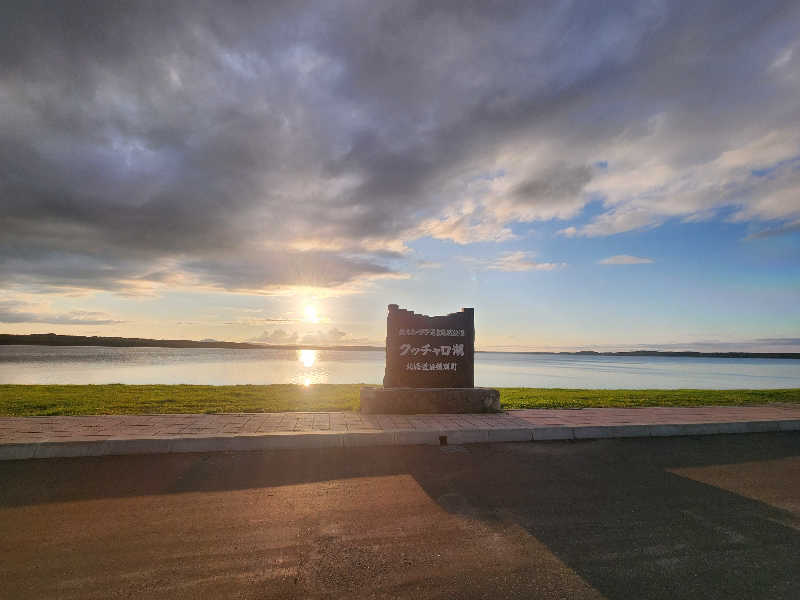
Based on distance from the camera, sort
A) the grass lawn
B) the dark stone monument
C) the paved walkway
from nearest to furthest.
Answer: the paved walkway → the grass lawn → the dark stone monument

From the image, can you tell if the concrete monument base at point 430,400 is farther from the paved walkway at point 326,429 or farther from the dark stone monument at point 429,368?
the paved walkway at point 326,429

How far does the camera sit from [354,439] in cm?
691

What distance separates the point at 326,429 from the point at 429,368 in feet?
11.3

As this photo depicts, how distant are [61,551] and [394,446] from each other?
4.41m

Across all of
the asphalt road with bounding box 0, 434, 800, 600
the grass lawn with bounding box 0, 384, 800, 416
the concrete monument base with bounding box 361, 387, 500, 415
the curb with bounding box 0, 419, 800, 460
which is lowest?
the asphalt road with bounding box 0, 434, 800, 600

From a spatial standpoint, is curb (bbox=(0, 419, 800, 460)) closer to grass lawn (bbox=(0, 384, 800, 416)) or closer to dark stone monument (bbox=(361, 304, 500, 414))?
dark stone monument (bbox=(361, 304, 500, 414))

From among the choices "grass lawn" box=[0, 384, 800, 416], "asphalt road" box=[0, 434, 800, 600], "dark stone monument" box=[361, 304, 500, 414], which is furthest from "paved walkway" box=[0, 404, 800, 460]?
"grass lawn" box=[0, 384, 800, 416]

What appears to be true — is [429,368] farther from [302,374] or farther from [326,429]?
[302,374]

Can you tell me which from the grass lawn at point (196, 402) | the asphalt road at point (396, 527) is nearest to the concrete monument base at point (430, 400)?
the grass lawn at point (196, 402)

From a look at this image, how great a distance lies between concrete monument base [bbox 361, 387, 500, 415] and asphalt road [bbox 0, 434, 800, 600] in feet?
10.2

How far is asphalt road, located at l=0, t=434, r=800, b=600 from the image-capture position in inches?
121

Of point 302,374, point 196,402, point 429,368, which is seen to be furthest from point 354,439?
point 302,374

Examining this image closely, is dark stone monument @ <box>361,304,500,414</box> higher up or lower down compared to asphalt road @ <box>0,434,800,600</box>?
higher up

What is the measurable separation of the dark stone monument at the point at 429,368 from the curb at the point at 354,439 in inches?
85.7
